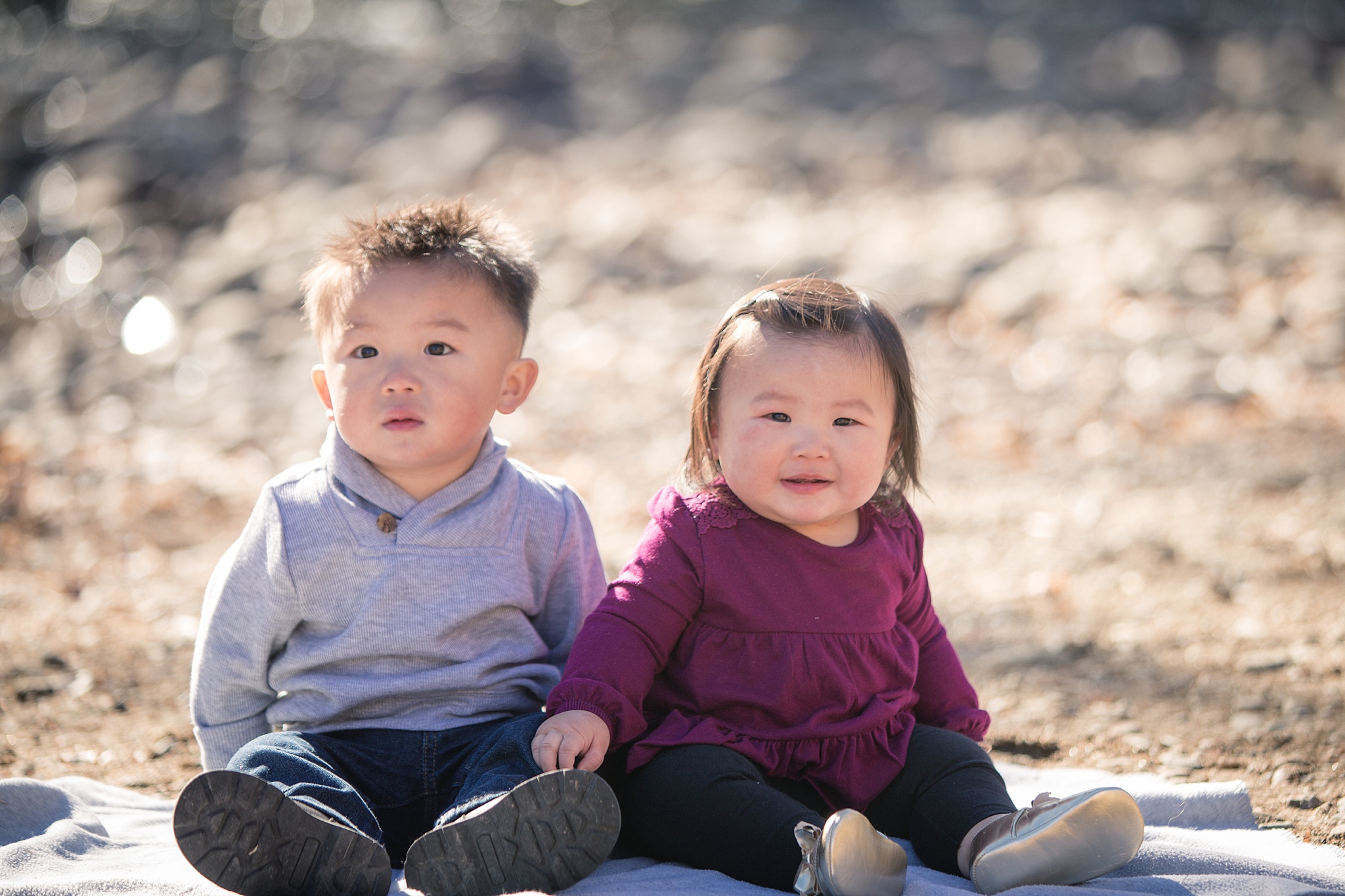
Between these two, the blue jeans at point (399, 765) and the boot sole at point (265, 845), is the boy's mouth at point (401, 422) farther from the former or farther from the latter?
the boot sole at point (265, 845)

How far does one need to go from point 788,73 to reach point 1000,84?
6.21ft

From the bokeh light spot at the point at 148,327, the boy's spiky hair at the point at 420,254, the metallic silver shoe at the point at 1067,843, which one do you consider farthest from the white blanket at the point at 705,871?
the bokeh light spot at the point at 148,327

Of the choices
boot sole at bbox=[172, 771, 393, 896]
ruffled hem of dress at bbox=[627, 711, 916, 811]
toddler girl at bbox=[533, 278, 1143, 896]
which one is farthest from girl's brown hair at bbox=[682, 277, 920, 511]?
boot sole at bbox=[172, 771, 393, 896]

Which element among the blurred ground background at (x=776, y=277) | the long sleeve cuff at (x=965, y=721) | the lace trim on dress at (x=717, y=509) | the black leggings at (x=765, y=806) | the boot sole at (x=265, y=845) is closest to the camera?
the boot sole at (x=265, y=845)

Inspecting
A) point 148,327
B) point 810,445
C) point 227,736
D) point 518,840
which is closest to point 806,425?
point 810,445

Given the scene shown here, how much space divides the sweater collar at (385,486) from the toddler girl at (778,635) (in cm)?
34

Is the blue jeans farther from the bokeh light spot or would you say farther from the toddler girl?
the bokeh light spot

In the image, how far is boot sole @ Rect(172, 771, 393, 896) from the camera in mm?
1682

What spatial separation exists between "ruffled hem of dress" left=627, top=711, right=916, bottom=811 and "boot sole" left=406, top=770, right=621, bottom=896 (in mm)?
258

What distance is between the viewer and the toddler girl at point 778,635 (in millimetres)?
1992

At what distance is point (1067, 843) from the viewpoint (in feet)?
5.87

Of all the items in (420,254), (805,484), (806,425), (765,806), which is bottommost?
(765,806)

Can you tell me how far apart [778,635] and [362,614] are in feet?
2.42

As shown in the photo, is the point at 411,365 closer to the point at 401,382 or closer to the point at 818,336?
the point at 401,382
